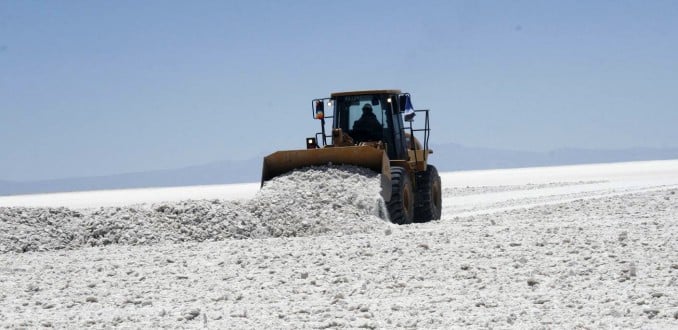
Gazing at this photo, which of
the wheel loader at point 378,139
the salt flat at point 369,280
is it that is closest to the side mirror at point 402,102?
the wheel loader at point 378,139

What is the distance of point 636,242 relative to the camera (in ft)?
36.9

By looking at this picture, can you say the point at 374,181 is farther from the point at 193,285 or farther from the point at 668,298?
the point at 668,298

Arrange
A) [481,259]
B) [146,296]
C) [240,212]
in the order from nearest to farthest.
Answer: [146,296]
[481,259]
[240,212]

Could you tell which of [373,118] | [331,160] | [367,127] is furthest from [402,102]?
[331,160]

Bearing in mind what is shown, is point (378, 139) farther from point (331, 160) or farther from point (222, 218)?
point (222, 218)

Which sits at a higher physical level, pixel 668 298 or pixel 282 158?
pixel 282 158

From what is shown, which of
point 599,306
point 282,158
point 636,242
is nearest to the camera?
point 599,306

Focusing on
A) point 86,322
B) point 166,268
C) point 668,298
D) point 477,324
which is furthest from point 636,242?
point 86,322

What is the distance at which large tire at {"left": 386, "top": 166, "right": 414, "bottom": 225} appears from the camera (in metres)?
16.5

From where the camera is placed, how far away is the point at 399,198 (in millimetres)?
16594

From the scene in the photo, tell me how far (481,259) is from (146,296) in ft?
12.0

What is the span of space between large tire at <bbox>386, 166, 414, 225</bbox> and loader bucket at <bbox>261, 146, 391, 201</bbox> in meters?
0.21

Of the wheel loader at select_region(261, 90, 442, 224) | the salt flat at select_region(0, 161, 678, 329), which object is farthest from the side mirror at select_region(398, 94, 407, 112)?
the salt flat at select_region(0, 161, 678, 329)

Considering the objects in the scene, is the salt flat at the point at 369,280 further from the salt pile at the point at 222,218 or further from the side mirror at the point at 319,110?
the side mirror at the point at 319,110
